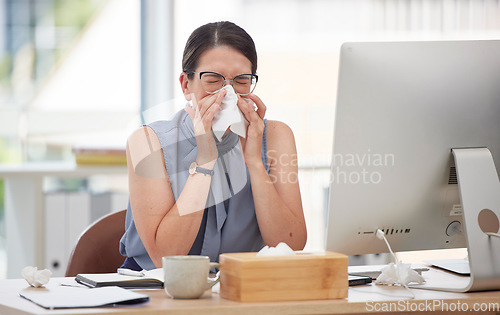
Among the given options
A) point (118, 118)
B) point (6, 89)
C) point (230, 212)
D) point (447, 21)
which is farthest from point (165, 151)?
point (447, 21)

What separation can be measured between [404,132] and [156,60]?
1942 millimetres

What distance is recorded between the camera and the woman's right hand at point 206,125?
4.42ft

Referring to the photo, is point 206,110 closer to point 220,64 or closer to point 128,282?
point 220,64

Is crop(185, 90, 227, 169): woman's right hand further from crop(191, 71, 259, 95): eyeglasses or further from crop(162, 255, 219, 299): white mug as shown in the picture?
crop(162, 255, 219, 299): white mug

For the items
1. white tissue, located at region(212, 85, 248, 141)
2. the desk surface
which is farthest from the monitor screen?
white tissue, located at region(212, 85, 248, 141)

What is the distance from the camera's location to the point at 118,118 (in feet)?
9.40

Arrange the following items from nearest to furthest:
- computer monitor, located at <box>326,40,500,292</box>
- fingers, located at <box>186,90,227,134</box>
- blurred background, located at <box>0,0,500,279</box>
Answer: computer monitor, located at <box>326,40,500,292</box> → fingers, located at <box>186,90,227,134</box> → blurred background, located at <box>0,0,500,279</box>

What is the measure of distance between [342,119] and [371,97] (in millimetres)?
64

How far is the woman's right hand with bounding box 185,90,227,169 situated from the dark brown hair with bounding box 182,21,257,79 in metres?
0.11

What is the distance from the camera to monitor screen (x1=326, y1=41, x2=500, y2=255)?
3.47 feet

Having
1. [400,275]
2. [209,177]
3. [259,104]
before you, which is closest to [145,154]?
[209,177]
